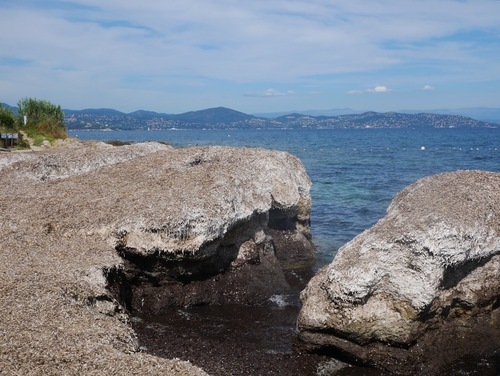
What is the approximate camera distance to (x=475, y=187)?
1786 cm

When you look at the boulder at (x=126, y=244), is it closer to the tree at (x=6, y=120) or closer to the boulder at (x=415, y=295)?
the boulder at (x=415, y=295)

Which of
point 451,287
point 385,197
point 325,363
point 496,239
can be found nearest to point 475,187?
point 496,239

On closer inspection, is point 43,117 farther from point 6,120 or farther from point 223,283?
point 223,283

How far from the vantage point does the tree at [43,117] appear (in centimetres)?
5212

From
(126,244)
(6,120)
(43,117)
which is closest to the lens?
(126,244)

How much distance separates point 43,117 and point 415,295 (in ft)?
162

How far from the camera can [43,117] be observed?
5425 cm

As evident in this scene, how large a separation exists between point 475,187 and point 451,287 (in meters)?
4.05

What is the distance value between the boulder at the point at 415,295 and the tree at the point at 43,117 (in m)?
42.9

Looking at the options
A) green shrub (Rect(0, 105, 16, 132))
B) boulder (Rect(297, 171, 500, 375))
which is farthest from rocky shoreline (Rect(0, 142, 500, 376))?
green shrub (Rect(0, 105, 16, 132))

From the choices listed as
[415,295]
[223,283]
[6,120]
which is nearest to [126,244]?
[223,283]

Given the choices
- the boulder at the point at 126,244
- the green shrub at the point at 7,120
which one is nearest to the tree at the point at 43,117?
the green shrub at the point at 7,120

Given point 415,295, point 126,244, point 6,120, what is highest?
point 6,120

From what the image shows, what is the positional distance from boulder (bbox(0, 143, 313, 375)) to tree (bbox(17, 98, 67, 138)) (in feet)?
88.1
